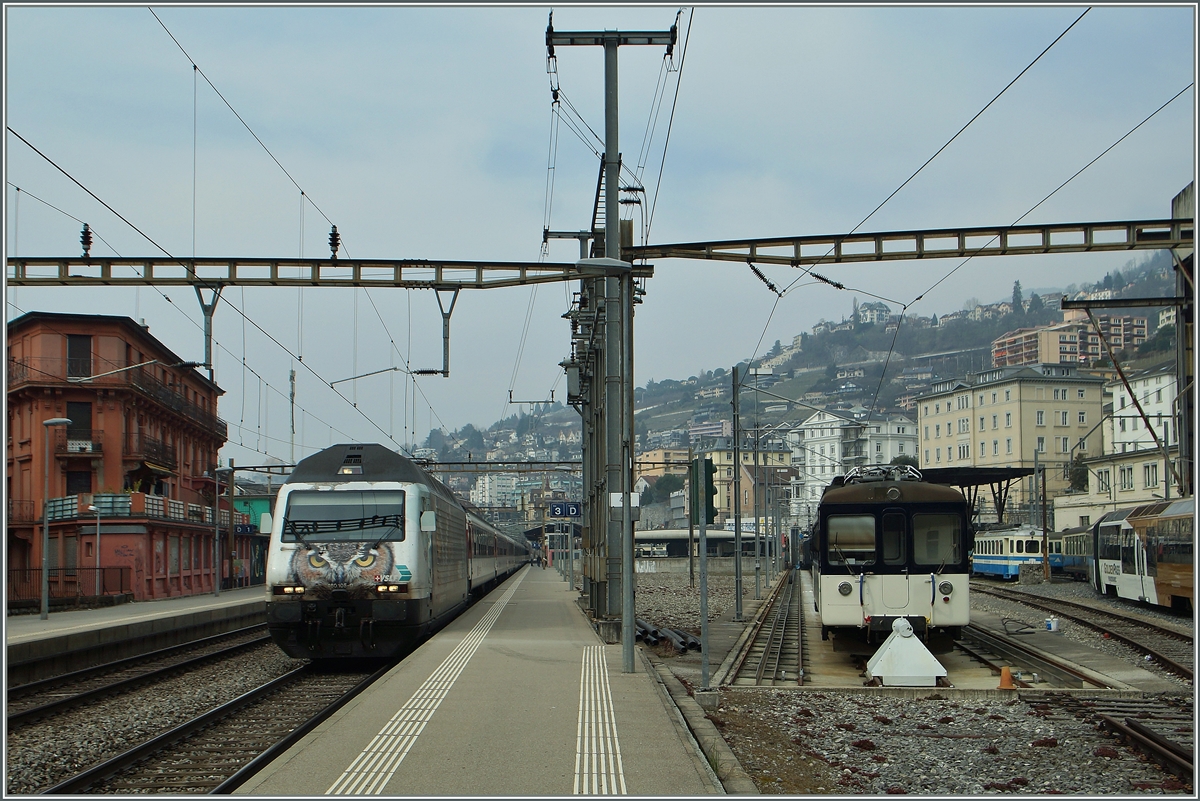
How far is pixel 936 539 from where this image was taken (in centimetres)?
1775

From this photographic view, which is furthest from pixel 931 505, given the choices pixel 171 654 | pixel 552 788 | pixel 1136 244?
pixel 171 654

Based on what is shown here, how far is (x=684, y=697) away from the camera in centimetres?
1371

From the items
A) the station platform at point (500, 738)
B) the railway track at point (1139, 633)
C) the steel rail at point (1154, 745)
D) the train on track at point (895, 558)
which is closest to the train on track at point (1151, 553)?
the railway track at point (1139, 633)

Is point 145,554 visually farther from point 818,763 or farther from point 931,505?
point 818,763

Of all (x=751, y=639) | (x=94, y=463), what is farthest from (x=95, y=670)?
(x=94, y=463)

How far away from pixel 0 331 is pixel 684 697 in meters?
8.66

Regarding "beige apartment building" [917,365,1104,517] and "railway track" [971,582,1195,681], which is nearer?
"railway track" [971,582,1195,681]

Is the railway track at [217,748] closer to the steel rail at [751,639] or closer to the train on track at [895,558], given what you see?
the steel rail at [751,639]

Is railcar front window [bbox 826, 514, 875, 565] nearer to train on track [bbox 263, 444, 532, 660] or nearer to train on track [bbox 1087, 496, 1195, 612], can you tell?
train on track [bbox 263, 444, 532, 660]

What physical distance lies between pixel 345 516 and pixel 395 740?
301 inches

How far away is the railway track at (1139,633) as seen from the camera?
683 inches

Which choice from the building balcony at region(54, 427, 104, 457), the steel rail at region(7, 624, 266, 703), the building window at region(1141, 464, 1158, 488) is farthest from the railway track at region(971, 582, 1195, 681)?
the building balcony at region(54, 427, 104, 457)

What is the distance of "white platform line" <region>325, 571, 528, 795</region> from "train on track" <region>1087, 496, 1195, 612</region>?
16.6 metres

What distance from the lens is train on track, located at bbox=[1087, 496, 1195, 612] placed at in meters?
26.2
